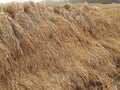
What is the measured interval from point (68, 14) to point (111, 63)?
5.61 ft

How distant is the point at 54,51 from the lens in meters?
6.58

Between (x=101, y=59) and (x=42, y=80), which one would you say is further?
(x=101, y=59)

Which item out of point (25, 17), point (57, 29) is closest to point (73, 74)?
point (57, 29)

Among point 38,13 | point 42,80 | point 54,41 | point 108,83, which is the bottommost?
point 108,83

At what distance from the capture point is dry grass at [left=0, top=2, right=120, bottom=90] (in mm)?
5828

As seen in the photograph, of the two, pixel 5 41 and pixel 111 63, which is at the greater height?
pixel 5 41

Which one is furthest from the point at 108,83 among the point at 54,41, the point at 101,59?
the point at 54,41

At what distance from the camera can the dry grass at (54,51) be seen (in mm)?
5828

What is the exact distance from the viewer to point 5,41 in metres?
5.90

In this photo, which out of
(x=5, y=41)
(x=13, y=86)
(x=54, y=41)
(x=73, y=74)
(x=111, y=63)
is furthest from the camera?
(x=111, y=63)

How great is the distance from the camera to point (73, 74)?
638 cm

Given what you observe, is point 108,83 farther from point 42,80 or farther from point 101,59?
point 42,80

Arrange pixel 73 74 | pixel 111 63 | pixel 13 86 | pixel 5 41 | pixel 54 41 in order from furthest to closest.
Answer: pixel 111 63 < pixel 54 41 < pixel 73 74 < pixel 5 41 < pixel 13 86

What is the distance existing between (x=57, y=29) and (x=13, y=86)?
206cm
